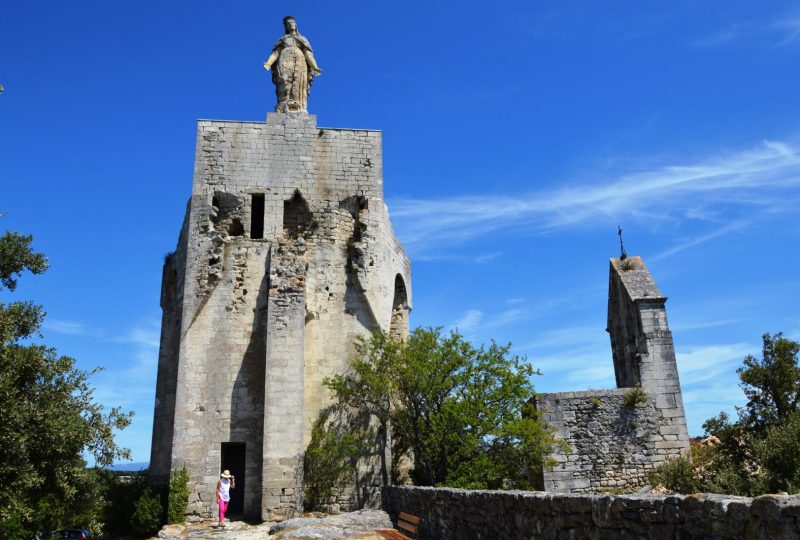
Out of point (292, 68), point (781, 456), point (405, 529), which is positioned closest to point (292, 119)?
point (292, 68)

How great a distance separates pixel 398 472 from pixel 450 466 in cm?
361

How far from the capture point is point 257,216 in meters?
19.5

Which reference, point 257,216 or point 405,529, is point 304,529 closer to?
point 405,529

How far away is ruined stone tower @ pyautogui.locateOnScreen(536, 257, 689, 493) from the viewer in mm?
12805

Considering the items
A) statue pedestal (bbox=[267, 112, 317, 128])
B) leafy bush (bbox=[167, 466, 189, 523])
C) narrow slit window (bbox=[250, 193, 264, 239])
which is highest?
statue pedestal (bbox=[267, 112, 317, 128])

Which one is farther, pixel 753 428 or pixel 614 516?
pixel 753 428

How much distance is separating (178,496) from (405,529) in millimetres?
7631

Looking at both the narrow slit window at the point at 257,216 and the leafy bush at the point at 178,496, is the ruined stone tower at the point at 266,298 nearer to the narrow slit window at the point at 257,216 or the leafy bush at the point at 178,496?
the narrow slit window at the point at 257,216

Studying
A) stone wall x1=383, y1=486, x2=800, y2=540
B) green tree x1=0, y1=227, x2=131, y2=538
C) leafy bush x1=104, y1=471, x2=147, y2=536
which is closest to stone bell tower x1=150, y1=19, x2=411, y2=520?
leafy bush x1=104, y1=471, x2=147, y2=536

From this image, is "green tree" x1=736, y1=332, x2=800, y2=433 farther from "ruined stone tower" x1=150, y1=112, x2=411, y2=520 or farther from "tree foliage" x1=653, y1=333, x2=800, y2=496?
"ruined stone tower" x1=150, y1=112, x2=411, y2=520

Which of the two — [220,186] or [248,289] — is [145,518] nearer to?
[248,289]

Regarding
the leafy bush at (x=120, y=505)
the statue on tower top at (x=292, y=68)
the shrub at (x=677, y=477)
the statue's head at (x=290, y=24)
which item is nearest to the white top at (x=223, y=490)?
the leafy bush at (x=120, y=505)

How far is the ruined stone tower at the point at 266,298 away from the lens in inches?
638

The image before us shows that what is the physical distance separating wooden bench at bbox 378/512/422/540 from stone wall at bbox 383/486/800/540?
125 centimetres
